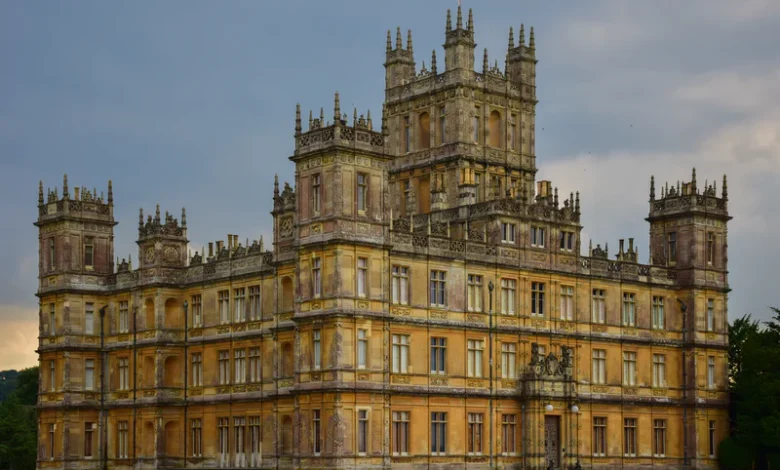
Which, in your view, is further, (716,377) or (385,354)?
(716,377)

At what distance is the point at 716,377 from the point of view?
3223 inches

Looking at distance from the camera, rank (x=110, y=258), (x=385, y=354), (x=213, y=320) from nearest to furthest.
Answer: (x=385, y=354) → (x=213, y=320) → (x=110, y=258)

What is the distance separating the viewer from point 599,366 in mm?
77125

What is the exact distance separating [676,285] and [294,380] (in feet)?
87.1

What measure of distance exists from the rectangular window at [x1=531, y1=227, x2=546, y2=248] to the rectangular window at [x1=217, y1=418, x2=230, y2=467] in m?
19.9

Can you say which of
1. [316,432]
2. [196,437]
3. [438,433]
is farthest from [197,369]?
[438,433]

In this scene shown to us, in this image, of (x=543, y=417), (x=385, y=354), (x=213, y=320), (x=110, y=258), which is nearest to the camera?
(x=385, y=354)

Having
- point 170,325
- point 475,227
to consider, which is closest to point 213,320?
point 170,325

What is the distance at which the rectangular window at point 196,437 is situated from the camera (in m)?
77.7

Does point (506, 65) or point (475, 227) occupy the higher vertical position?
point (506, 65)

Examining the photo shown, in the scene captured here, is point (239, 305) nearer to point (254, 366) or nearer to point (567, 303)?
point (254, 366)

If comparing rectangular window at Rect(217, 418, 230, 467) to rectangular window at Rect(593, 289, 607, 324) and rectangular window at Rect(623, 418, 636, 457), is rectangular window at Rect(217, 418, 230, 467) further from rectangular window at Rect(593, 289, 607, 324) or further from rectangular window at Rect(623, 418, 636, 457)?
rectangular window at Rect(623, 418, 636, 457)

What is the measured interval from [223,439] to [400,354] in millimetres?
14490

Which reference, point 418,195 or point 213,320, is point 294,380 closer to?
point 213,320
